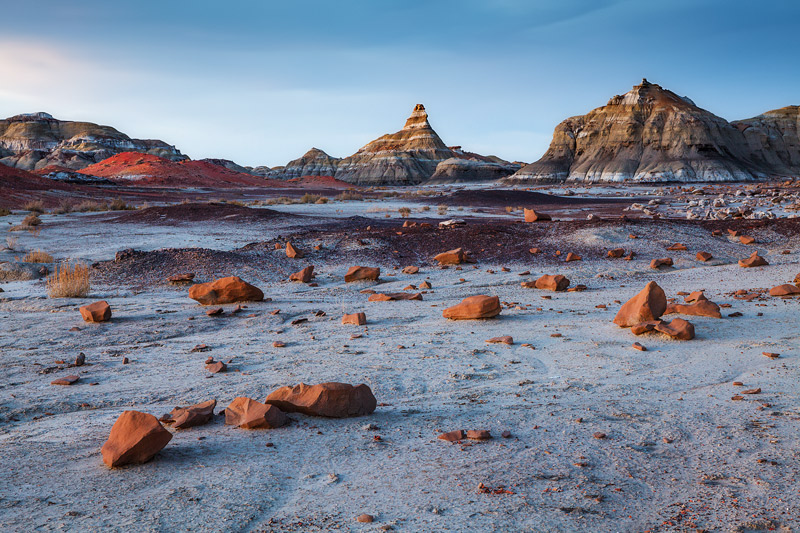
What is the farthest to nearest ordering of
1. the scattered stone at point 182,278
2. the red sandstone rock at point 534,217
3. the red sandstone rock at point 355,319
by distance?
the red sandstone rock at point 534,217
the scattered stone at point 182,278
the red sandstone rock at point 355,319

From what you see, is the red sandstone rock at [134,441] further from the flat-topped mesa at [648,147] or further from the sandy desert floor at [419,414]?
the flat-topped mesa at [648,147]

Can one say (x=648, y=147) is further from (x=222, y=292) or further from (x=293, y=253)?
(x=222, y=292)

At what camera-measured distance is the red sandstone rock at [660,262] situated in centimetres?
1074

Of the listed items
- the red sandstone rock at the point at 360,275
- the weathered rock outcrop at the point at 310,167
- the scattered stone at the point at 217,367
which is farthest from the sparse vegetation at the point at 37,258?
the weathered rock outcrop at the point at 310,167

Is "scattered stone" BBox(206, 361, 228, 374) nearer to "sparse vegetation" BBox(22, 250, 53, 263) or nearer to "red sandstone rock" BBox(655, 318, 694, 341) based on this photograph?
"red sandstone rock" BBox(655, 318, 694, 341)

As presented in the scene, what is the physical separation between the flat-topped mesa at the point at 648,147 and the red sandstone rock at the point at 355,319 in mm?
70090

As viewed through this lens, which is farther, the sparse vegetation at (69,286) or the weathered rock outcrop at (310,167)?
the weathered rock outcrop at (310,167)

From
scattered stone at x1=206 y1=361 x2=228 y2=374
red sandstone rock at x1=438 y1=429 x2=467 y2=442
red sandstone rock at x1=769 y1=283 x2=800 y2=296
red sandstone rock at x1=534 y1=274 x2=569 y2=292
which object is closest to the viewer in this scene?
red sandstone rock at x1=438 y1=429 x2=467 y2=442

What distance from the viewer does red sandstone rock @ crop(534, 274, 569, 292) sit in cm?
882

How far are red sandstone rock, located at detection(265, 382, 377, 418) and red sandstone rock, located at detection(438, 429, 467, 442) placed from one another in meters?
0.65

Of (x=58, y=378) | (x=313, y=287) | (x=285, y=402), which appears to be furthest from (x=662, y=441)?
(x=313, y=287)

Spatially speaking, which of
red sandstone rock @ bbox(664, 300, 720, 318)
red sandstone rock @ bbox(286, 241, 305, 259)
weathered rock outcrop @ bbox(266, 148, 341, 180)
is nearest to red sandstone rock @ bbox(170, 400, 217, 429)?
red sandstone rock @ bbox(664, 300, 720, 318)

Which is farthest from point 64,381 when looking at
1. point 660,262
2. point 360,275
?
point 660,262

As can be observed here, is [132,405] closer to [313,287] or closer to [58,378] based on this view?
[58,378]
